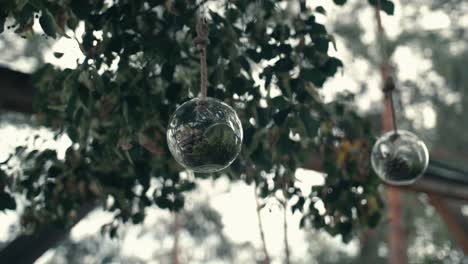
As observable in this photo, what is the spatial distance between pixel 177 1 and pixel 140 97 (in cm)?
33

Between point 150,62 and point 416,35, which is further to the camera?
point 416,35

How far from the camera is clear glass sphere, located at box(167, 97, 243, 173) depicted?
153cm

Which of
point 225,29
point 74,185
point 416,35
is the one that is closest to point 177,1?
point 225,29

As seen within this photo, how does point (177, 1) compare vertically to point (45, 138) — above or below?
above

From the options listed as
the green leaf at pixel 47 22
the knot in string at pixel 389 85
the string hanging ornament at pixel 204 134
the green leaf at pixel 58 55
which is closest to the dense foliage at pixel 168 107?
the green leaf at pixel 47 22

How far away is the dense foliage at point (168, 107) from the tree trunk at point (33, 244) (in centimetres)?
6

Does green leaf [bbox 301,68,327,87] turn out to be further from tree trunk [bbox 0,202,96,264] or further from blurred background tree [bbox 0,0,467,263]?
tree trunk [bbox 0,202,96,264]

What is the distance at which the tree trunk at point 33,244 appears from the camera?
8.70 feet

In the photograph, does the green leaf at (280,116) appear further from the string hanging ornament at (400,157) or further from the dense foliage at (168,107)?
the string hanging ornament at (400,157)

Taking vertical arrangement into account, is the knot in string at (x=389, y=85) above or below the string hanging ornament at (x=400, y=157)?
above

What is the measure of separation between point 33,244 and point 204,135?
1466 millimetres

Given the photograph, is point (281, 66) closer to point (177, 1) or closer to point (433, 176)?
point (177, 1)

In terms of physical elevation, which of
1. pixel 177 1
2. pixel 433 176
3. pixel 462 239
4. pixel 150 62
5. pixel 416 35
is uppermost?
pixel 416 35

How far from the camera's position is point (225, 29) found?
7.42ft
